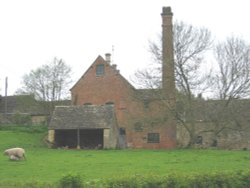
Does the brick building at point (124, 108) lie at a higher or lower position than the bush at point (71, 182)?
higher

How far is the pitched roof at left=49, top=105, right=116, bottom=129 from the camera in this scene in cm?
5047

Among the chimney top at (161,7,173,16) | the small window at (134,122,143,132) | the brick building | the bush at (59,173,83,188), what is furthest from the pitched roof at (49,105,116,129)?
the bush at (59,173,83,188)

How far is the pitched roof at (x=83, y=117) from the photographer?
5047cm

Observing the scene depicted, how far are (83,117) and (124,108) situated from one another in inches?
290

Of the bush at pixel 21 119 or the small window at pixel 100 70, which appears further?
the bush at pixel 21 119

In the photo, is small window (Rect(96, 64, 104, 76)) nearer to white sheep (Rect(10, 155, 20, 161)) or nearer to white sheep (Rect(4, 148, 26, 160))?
white sheep (Rect(4, 148, 26, 160))

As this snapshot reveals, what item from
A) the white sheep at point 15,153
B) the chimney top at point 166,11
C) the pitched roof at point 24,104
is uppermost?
the chimney top at point 166,11

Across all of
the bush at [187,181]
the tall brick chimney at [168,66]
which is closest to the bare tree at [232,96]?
the tall brick chimney at [168,66]

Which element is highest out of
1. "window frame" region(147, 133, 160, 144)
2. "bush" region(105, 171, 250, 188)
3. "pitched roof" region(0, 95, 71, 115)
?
"pitched roof" region(0, 95, 71, 115)

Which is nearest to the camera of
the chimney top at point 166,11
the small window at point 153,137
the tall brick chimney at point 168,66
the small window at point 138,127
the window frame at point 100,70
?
the tall brick chimney at point 168,66

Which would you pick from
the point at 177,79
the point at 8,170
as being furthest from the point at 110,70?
the point at 8,170

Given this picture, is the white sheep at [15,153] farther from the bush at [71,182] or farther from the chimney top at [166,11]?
the chimney top at [166,11]

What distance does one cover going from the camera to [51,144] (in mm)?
49875

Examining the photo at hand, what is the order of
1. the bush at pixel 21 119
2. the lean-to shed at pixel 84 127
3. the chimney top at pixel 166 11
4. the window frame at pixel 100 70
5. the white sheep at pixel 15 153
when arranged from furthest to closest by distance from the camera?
1. the bush at pixel 21 119
2. the window frame at pixel 100 70
3. the chimney top at pixel 166 11
4. the lean-to shed at pixel 84 127
5. the white sheep at pixel 15 153
